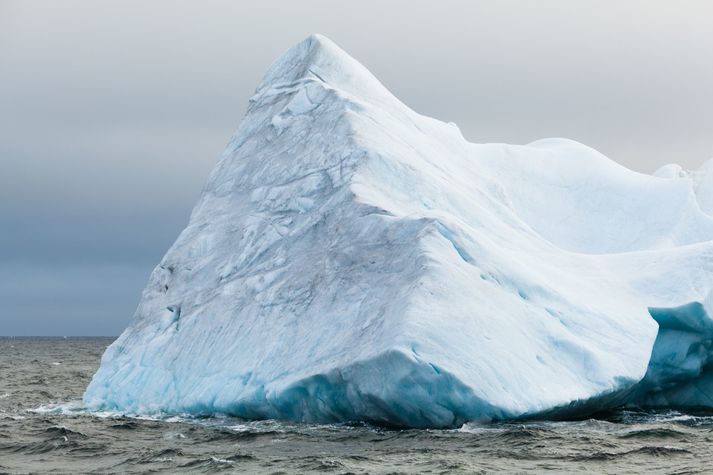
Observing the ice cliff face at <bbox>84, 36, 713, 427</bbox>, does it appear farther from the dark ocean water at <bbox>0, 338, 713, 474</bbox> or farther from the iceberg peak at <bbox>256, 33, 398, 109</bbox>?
the dark ocean water at <bbox>0, 338, 713, 474</bbox>

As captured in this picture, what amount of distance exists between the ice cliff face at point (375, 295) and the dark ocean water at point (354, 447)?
1.50 ft

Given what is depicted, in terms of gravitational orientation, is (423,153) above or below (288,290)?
above

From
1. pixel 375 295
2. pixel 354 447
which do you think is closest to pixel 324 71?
pixel 375 295

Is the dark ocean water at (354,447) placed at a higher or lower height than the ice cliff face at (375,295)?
lower

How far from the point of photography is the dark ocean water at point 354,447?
11.9m

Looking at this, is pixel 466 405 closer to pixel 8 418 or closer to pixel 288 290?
pixel 288 290

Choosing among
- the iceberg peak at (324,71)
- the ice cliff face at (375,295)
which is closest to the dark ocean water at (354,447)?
the ice cliff face at (375,295)

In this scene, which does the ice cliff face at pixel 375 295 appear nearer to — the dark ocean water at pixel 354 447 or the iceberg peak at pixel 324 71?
the iceberg peak at pixel 324 71

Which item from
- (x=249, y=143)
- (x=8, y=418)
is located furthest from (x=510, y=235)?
(x=8, y=418)

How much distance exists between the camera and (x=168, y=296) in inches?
755

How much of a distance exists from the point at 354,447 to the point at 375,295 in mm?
3048

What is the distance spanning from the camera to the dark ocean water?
1188 centimetres

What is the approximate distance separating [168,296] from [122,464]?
21.5 ft

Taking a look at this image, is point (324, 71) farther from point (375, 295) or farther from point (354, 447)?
point (354, 447)
